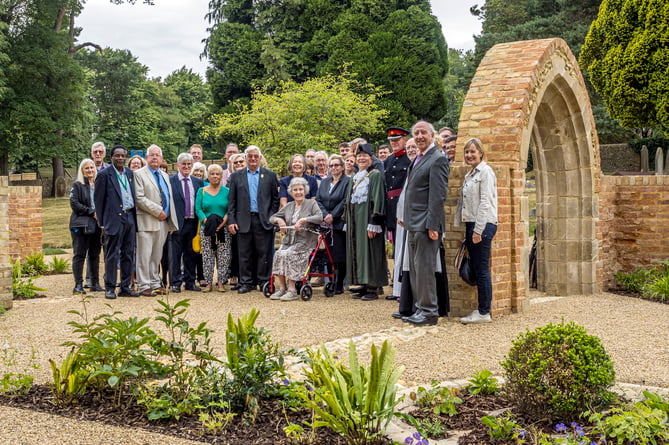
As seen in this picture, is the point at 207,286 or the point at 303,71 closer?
the point at 207,286

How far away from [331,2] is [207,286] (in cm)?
2371

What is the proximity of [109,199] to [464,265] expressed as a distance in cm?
498

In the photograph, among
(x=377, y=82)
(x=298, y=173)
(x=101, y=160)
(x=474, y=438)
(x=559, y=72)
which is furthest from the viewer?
(x=377, y=82)

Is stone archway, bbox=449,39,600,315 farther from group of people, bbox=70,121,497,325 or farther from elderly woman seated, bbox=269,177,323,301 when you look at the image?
elderly woman seated, bbox=269,177,323,301

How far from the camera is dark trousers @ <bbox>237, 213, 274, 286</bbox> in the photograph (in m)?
9.15

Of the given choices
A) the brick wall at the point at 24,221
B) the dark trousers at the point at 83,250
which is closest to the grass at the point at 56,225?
the brick wall at the point at 24,221

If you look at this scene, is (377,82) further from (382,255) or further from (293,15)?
(382,255)

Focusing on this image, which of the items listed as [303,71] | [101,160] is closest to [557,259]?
[101,160]

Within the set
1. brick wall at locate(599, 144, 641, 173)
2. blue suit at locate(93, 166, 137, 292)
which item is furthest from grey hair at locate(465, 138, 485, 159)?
brick wall at locate(599, 144, 641, 173)

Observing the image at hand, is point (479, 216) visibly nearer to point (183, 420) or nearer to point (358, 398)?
point (358, 398)

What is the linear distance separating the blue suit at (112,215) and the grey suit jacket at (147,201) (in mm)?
109

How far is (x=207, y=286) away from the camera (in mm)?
9445

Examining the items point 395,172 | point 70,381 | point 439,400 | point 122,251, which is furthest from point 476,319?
point 122,251

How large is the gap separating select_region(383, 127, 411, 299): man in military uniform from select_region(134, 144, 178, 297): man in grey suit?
3156mm
